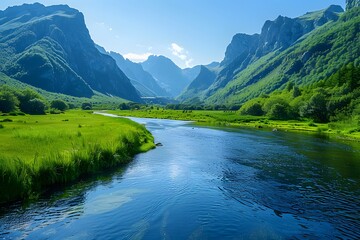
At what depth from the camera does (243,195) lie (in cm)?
3444

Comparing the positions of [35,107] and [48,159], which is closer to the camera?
[48,159]

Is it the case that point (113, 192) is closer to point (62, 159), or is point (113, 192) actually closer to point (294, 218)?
point (62, 159)

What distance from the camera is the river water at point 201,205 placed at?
79.3 ft

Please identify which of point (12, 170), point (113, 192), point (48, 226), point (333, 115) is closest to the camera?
point (48, 226)

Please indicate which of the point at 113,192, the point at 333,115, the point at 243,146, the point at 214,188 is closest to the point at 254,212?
the point at 214,188

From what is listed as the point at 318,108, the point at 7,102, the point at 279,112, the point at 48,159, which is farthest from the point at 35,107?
the point at 318,108

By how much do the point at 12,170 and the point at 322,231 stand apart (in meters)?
28.6

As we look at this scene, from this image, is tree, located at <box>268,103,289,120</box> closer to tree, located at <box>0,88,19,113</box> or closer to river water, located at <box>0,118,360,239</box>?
river water, located at <box>0,118,360,239</box>

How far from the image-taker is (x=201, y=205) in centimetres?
3119

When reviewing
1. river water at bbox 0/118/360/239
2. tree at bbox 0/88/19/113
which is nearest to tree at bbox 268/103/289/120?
river water at bbox 0/118/360/239

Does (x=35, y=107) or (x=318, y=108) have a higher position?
(x=318, y=108)

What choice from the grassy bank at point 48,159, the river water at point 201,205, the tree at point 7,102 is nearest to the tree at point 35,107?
the tree at point 7,102

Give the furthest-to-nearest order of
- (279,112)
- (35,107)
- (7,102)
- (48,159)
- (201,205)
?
(279,112), (35,107), (7,102), (48,159), (201,205)

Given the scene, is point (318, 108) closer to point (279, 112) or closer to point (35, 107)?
point (279, 112)
